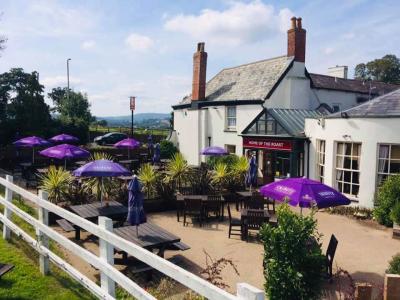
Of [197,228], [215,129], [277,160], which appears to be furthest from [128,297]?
[215,129]

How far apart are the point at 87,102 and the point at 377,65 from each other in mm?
50768

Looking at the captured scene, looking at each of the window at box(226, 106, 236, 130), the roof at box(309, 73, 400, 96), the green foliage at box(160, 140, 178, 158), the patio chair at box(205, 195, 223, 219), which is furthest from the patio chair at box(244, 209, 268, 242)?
the green foliage at box(160, 140, 178, 158)

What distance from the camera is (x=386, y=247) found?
10.9 metres

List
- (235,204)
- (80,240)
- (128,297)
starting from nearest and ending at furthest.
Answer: (128,297), (80,240), (235,204)

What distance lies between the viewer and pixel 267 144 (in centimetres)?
2073

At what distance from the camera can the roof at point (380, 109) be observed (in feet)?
46.6

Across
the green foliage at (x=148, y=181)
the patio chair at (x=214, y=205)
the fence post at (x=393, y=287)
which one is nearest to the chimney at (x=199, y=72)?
the green foliage at (x=148, y=181)

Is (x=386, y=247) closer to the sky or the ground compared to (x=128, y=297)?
closer to the ground

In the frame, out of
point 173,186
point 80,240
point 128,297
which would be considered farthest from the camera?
point 173,186

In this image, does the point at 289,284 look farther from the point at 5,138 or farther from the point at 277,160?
the point at 5,138

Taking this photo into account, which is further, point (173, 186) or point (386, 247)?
point (173, 186)

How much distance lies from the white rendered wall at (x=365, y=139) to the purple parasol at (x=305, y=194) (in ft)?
22.5

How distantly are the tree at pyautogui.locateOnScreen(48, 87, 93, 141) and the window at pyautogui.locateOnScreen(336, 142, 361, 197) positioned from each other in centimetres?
2473

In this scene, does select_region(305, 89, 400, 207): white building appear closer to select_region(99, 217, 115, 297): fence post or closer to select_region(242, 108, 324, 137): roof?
select_region(242, 108, 324, 137): roof
